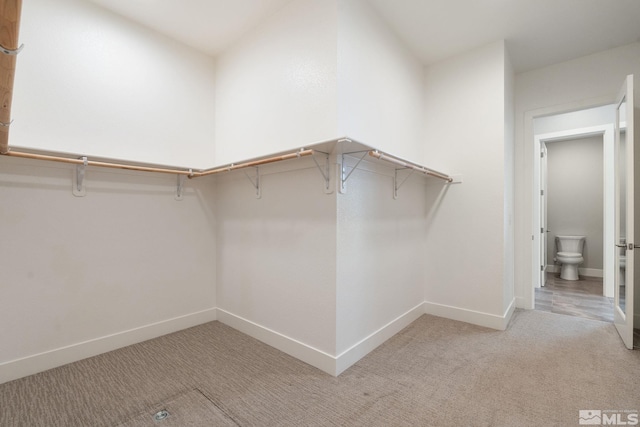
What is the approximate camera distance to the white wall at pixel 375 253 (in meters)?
2.16

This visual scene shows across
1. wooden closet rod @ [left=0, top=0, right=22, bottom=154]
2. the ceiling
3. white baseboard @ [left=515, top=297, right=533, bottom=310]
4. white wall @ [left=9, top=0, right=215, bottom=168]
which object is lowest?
white baseboard @ [left=515, top=297, right=533, bottom=310]

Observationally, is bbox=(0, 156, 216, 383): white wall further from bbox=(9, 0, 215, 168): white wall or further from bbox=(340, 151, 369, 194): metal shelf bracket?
bbox=(340, 151, 369, 194): metal shelf bracket

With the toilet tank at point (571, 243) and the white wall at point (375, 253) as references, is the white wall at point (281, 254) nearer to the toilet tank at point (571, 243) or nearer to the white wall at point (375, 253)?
the white wall at point (375, 253)

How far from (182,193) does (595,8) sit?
4.12 meters

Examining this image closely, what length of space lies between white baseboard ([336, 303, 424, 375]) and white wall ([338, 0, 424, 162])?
5.38 feet

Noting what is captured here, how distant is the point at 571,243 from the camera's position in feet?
17.4

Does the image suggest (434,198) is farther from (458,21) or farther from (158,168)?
(158,168)

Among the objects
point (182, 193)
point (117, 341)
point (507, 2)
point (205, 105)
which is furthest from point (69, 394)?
point (507, 2)

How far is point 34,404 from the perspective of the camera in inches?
69.0

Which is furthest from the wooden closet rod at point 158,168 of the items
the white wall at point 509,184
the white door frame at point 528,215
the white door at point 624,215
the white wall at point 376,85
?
the white door frame at point 528,215

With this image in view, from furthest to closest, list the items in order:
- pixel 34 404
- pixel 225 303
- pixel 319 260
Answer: pixel 225 303 < pixel 319 260 < pixel 34 404

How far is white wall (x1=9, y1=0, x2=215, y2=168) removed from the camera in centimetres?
212

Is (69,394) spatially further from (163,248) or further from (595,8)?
(595,8)

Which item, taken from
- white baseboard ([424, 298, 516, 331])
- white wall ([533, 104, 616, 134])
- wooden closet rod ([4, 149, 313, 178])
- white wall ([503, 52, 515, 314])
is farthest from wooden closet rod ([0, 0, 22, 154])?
white wall ([533, 104, 616, 134])
